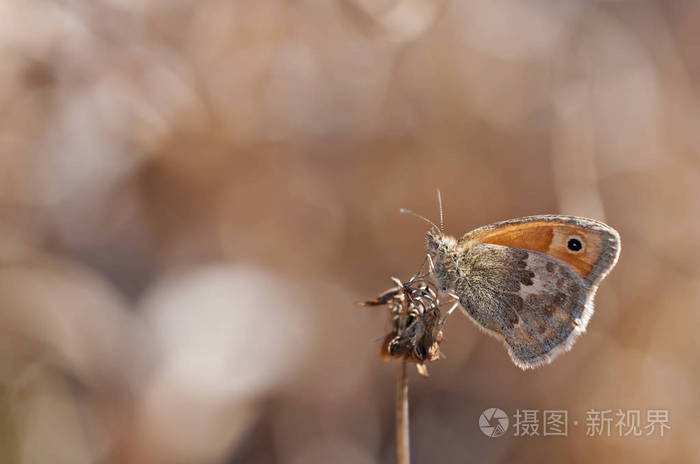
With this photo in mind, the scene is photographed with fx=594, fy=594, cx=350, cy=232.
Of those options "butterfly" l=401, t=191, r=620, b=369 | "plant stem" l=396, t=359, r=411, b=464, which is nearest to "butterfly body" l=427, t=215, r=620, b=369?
"butterfly" l=401, t=191, r=620, b=369

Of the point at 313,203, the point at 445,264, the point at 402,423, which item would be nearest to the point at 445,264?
the point at 445,264

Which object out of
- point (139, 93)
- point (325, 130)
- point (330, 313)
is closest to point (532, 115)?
point (325, 130)

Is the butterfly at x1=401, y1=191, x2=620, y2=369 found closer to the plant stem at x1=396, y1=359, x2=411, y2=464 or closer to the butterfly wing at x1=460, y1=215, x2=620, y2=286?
the butterfly wing at x1=460, y1=215, x2=620, y2=286

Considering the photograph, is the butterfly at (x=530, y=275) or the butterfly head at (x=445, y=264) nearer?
the butterfly at (x=530, y=275)

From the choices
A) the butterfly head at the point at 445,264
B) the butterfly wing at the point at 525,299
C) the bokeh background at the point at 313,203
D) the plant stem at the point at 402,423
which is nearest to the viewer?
the plant stem at the point at 402,423

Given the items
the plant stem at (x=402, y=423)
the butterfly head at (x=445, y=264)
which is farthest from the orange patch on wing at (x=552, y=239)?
the plant stem at (x=402, y=423)

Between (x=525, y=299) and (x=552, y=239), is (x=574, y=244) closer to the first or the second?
(x=552, y=239)

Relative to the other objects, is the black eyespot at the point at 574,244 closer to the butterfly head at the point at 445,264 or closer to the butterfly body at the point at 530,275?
the butterfly body at the point at 530,275
